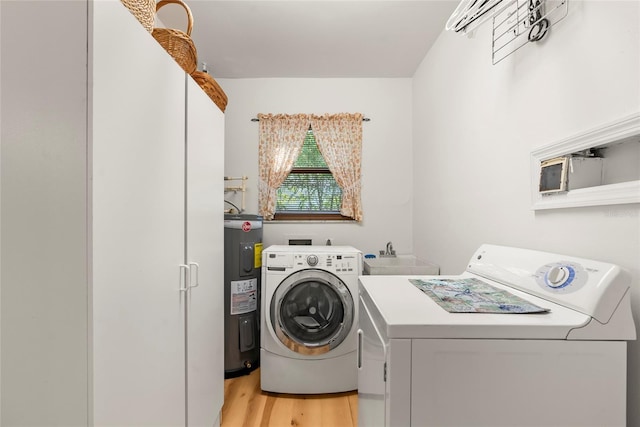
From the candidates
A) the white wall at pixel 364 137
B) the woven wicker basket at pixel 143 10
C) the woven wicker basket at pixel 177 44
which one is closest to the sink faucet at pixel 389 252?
the white wall at pixel 364 137

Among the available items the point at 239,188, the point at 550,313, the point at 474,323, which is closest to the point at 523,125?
the point at 550,313

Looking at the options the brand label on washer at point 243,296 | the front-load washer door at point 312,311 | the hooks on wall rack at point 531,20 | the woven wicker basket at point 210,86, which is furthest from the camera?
the brand label on washer at point 243,296

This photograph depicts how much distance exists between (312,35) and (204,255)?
1764 mm

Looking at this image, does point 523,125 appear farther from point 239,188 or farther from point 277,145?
point 239,188

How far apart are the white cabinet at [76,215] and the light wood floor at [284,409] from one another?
1044 millimetres

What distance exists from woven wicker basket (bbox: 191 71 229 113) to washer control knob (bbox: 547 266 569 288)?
173 centimetres

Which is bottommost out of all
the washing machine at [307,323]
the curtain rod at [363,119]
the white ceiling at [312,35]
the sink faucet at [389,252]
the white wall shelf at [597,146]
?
the washing machine at [307,323]

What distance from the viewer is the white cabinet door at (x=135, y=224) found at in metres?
0.79

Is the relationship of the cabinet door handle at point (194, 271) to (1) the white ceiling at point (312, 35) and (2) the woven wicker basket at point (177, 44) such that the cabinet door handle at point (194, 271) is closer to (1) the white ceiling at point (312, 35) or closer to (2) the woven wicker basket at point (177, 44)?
(2) the woven wicker basket at point (177, 44)

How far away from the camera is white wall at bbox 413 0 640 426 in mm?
880

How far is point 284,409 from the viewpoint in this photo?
1987 millimetres

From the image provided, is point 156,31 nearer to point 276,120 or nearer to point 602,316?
point 276,120

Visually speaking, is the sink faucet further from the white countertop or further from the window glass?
the white countertop

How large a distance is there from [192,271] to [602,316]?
4.70 ft
